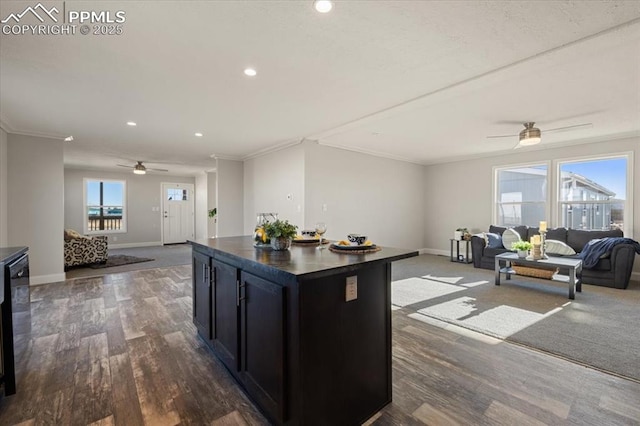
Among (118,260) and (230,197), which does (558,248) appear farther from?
(118,260)

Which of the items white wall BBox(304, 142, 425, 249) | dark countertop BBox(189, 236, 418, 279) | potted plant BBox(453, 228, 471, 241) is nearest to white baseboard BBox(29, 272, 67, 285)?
white wall BBox(304, 142, 425, 249)

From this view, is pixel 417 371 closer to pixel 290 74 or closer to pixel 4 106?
pixel 290 74

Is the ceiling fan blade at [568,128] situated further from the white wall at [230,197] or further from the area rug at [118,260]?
the area rug at [118,260]

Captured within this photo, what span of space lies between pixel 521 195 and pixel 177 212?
996cm

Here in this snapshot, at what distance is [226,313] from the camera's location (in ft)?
7.09

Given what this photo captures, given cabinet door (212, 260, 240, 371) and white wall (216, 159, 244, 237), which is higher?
white wall (216, 159, 244, 237)

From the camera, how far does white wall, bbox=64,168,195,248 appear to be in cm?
846

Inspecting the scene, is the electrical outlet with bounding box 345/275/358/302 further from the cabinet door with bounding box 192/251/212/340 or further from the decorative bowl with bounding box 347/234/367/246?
the cabinet door with bounding box 192/251/212/340

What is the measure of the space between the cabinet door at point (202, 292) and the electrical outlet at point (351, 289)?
1.31m

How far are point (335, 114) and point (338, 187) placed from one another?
204 centimetres

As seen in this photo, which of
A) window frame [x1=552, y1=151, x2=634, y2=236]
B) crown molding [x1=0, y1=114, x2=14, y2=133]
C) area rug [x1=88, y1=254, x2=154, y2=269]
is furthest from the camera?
area rug [x1=88, y1=254, x2=154, y2=269]

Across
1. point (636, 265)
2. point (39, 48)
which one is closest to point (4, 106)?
point (39, 48)

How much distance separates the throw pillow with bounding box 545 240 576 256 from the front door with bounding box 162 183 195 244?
9.61 metres

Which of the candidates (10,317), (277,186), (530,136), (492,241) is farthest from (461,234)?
(10,317)
